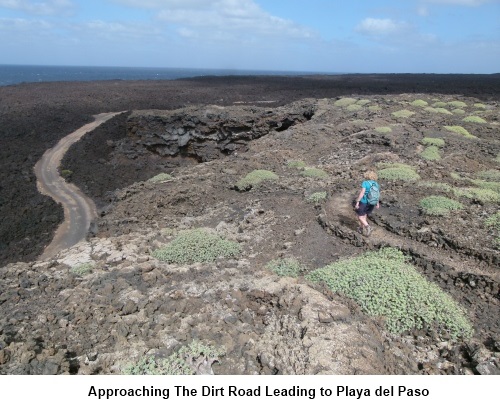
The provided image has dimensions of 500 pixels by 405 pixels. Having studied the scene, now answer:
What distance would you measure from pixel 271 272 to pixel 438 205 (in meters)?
5.73

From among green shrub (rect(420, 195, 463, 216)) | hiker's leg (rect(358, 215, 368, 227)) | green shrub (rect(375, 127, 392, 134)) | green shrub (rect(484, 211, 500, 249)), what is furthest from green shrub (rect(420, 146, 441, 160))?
hiker's leg (rect(358, 215, 368, 227))

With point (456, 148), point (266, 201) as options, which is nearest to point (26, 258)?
point (266, 201)

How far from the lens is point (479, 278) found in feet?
26.1

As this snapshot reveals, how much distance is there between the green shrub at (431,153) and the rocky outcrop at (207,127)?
12.3 m

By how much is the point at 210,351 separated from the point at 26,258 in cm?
1490

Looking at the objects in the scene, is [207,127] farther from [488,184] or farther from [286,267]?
[286,267]

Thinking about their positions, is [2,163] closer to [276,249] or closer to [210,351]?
[276,249]

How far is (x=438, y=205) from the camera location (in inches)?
436

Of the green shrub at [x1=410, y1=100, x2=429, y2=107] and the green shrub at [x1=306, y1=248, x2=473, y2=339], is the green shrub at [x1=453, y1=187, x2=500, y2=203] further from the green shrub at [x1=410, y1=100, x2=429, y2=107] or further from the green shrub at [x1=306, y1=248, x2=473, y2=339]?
the green shrub at [x1=410, y1=100, x2=429, y2=107]

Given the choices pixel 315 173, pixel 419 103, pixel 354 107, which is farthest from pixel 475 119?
pixel 315 173

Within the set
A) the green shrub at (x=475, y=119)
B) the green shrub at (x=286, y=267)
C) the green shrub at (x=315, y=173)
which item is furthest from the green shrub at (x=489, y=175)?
the green shrub at (x=475, y=119)

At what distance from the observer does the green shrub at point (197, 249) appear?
9922 millimetres

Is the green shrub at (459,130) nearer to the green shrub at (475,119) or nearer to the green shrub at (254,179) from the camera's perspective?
the green shrub at (475,119)

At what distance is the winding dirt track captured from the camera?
1979 centimetres
